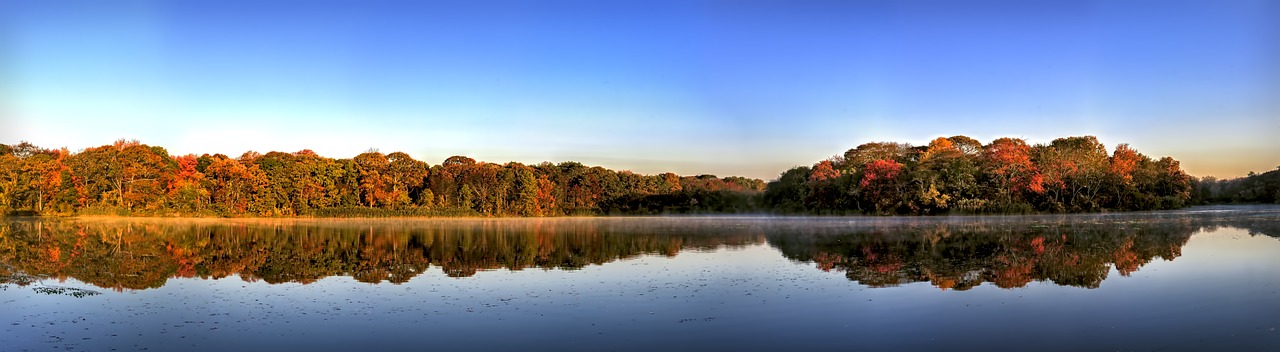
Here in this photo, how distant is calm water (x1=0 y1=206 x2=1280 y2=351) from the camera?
10.1 m

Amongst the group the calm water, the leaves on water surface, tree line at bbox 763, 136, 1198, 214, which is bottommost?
the calm water

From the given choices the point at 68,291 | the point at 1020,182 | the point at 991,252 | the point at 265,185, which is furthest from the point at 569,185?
the point at 68,291

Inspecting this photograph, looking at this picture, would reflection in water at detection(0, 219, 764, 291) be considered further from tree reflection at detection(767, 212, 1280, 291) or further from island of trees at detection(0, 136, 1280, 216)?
island of trees at detection(0, 136, 1280, 216)

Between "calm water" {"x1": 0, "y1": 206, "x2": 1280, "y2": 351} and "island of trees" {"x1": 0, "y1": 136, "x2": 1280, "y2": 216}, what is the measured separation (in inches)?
1068

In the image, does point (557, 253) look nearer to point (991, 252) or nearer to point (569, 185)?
point (991, 252)

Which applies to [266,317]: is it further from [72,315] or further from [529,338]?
[529,338]

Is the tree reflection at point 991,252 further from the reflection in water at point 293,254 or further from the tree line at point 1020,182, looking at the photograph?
the tree line at point 1020,182

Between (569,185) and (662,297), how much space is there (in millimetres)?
64629

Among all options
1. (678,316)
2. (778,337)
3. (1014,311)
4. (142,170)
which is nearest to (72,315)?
(678,316)

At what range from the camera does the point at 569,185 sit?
7825 centimetres

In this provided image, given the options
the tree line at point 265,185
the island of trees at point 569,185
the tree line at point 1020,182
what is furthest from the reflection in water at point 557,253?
the tree line at point 265,185

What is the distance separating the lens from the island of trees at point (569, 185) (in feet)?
172

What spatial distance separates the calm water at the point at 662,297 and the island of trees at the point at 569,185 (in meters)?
27.1

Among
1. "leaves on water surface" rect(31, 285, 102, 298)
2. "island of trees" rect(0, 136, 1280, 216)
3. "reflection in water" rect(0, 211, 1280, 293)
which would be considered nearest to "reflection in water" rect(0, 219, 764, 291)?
"reflection in water" rect(0, 211, 1280, 293)
